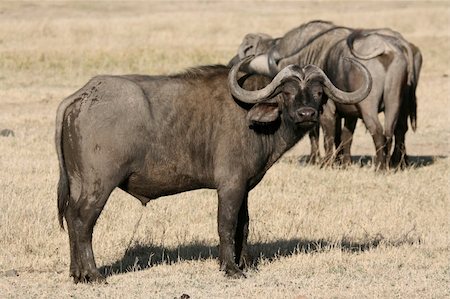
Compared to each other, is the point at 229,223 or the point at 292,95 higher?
the point at 292,95

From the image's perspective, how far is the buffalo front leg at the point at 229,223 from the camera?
9.12 metres

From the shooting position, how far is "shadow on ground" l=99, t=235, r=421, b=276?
31.9 ft

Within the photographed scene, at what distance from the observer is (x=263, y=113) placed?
9.16 metres

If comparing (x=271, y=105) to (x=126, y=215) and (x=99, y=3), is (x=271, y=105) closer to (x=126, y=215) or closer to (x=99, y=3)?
(x=126, y=215)

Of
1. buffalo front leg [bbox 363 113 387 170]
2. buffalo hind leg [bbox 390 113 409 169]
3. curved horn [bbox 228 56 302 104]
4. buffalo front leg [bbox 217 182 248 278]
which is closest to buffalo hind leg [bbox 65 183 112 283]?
buffalo front leg [bbox 217 182 248 278]

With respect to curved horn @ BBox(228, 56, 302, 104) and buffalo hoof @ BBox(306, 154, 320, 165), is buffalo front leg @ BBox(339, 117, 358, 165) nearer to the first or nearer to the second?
buffalo hoof @ BBox(306, 154, 320, 165)

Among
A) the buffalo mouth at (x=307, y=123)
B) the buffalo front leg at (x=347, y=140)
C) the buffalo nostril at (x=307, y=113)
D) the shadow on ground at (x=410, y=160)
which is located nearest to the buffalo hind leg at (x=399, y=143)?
the shadow on ground at (x=410, y=160)

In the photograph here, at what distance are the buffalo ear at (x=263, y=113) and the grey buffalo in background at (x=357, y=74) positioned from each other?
18.2 ft

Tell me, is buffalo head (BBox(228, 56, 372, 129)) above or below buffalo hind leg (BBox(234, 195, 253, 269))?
above

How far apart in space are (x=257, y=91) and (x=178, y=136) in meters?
0.81

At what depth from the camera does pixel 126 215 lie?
11812 millimetres

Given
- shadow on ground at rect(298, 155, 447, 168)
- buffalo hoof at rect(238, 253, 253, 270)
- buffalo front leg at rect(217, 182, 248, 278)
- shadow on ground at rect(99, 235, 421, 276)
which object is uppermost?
buffalo front leg at rect(217, 182, 248, 278)

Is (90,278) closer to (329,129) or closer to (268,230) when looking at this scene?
(268,230)

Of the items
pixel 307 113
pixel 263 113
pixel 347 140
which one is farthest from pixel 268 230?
pixel 347 140
